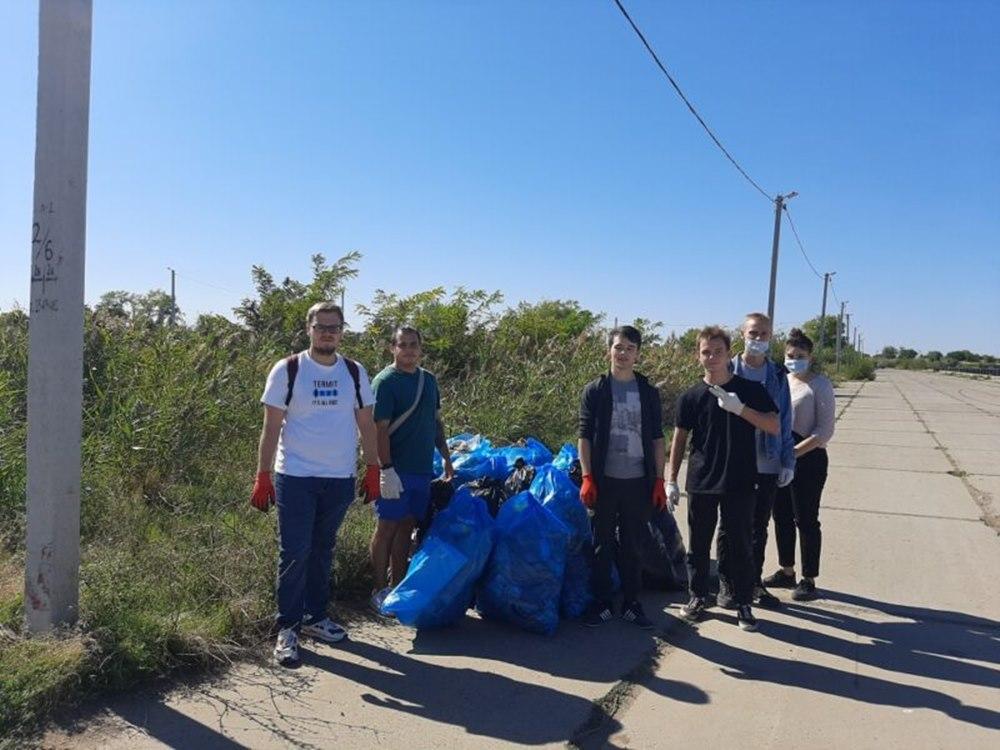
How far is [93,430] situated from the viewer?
5965 mm

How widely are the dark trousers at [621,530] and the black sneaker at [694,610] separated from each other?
1.09ft

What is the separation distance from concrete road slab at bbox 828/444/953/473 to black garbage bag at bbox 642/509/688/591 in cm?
676

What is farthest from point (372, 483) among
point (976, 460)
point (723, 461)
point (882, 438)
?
point (882, 438)

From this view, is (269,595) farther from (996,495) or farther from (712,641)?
(996,495)

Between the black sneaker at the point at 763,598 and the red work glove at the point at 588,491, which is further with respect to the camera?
the black sneaker at the point at 763,598

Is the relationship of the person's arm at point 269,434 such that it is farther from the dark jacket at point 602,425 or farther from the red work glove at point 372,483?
the dark jacket at point 602,425

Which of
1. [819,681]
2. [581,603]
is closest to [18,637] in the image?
[581,603]

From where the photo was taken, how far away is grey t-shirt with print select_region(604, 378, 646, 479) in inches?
177

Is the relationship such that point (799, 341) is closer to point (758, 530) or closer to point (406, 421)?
point (758, 530)

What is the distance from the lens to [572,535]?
465cm

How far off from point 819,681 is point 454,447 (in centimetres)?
308

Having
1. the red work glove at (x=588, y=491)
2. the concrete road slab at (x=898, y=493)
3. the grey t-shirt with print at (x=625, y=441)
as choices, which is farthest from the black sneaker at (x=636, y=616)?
the concrete road slab at (x=898, y=493)

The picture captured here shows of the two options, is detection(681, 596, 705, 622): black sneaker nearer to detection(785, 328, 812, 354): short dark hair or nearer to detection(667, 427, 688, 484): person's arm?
detection(667, 427, 688, 484): person's arm

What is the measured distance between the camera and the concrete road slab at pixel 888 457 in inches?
440
